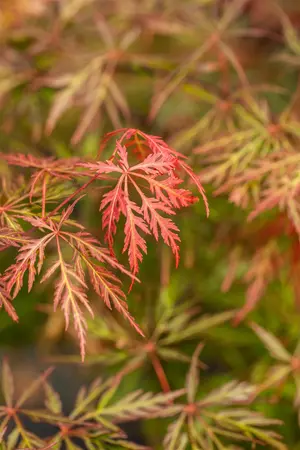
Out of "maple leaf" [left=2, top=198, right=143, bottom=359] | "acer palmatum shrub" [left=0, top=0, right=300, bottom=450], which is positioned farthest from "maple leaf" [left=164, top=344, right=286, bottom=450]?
"maple leaf" [left=2, top=198, right=143, bottom=359]

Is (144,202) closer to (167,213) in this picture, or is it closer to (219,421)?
(167,213)

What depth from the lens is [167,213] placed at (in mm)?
691

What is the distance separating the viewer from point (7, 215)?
1.99 ft

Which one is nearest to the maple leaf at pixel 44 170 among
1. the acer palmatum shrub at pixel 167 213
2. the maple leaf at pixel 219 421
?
the acer palmatum shrub at pixel 167 213

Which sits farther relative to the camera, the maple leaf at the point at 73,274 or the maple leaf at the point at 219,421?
the maple leaf at the point at 219,421

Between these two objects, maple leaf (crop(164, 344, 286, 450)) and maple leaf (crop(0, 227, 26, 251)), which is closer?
maple leaf (crop(0, 227, 26, 251))

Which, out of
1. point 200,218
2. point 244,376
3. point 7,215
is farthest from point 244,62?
point 7,215

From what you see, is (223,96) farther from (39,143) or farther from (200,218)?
(39,143)

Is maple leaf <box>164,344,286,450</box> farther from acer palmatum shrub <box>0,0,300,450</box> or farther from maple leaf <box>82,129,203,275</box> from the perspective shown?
maple leaf <box>82,129,203,275</box>

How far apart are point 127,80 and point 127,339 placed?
0.78m

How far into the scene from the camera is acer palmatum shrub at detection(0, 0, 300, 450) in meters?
0.70

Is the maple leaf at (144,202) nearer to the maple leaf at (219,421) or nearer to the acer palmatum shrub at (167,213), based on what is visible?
the acer palmatum shrub at (167,213)

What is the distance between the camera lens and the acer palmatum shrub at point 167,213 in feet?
2.29

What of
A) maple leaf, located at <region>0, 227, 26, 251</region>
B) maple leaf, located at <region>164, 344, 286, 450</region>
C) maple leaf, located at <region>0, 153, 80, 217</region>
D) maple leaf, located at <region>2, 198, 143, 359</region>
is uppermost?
maple leaf, located at <region>0, 153, 80, 217</region>
